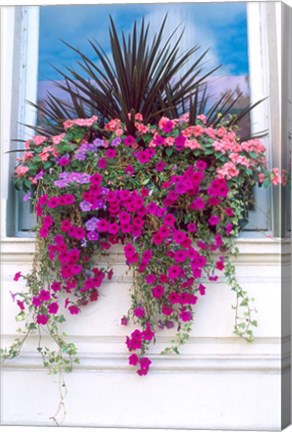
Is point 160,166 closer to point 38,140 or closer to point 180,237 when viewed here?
point 180,237

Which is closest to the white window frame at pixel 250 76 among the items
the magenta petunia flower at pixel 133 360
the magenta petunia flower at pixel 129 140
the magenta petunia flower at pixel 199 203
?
the magenta petunia flower at pixel 199 203

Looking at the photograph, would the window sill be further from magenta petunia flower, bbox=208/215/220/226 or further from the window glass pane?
the window glass pane

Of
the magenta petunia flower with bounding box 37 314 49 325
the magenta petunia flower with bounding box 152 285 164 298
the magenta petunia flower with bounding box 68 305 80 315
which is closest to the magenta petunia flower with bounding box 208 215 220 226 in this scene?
the magenta petunia flower with bounding box 152 285 164 298

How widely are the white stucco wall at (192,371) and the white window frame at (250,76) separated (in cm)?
35

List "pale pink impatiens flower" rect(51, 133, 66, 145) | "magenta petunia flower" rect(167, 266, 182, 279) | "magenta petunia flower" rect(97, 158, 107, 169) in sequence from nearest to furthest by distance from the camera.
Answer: "magenta petunia flower" rect(167, 266, 182, 279)
"magenta petunia flower" rect(97, 158, 107, 169)
"pale pink impatiens flower" rect(51, 133, 66, 145)

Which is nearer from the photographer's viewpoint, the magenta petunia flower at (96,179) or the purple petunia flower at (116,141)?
the magenta petunia flower at (96,179)

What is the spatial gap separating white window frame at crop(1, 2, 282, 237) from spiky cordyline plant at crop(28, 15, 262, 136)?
0.37 feet

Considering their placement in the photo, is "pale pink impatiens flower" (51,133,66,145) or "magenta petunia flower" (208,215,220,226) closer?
"magenta petunia flower" (208,215,220,226)

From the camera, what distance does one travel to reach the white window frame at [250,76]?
2.29 meters

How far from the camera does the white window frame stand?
2285 mm

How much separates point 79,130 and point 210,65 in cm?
78

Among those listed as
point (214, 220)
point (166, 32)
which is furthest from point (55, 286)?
point (166, 32)

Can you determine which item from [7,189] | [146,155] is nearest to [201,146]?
[146,155]

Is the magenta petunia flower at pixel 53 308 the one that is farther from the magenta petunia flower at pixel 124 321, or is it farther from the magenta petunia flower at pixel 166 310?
the magenta petunia flower at pixel 166 310
